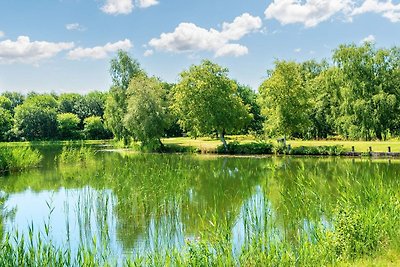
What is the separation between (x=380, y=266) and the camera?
6445 millimetres

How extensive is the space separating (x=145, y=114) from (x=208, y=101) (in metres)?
6.36

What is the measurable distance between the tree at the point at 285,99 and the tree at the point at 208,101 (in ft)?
16.1

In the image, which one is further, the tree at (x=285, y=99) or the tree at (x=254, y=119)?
the tree at (x=254, y=119)

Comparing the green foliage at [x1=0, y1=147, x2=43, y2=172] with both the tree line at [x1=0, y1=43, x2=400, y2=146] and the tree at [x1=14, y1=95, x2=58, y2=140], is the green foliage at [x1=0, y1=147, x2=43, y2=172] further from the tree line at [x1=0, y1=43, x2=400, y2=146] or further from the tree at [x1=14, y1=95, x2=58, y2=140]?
the tree at [x1=14, y1=95, x2=58, y2=140]

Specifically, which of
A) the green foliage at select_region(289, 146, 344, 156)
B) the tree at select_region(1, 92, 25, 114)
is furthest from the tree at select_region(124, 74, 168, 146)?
the tree at select_region(1, 92, 25, 114)

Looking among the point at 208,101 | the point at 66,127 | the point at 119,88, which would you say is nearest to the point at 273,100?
the point at 208,101

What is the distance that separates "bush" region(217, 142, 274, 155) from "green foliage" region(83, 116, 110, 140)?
38.8m

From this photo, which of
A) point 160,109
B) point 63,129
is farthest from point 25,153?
point 63,129

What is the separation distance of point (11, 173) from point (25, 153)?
102 inches

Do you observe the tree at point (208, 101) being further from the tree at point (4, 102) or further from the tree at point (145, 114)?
the tree at point (4, 102)

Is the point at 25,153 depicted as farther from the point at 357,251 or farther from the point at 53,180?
the point at 357,251

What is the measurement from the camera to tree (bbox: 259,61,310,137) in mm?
35812

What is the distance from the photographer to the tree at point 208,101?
40.2 metres

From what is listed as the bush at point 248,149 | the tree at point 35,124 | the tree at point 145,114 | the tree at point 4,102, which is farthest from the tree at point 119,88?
the tree at point 4,102
